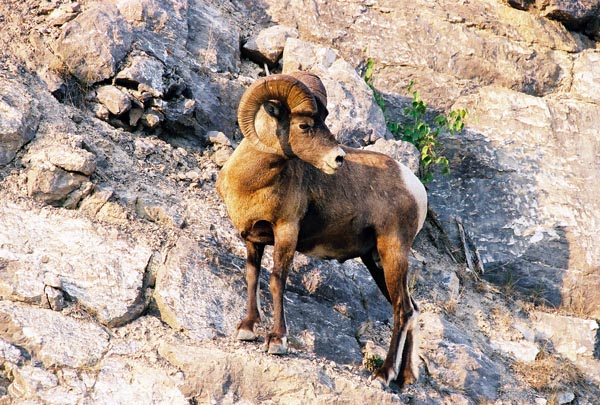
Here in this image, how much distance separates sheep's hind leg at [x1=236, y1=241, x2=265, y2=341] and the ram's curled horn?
1124 millimetres

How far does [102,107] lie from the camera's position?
34.6 feet

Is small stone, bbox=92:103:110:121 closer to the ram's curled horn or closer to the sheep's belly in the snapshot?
the ram's curled horn

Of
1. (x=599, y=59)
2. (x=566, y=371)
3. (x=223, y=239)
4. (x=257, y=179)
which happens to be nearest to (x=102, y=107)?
(x=223, y=239)

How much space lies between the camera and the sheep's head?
25.2ft

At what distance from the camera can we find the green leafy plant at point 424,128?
12680 millimetres

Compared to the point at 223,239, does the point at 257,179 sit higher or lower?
higher

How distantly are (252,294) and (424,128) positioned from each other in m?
5.48

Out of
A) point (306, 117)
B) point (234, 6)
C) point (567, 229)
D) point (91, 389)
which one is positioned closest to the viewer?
point (91, 389)

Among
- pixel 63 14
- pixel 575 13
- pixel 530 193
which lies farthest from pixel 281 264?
pixel 575 13

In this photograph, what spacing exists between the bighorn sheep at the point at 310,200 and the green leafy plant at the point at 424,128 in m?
3.42

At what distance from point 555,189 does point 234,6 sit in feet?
19.2

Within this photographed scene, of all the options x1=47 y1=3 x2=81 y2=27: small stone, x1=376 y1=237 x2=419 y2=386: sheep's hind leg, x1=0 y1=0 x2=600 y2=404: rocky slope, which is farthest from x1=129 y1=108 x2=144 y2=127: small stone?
x1=376 y1=237 x2=419 y2=386: sheep's hind leg

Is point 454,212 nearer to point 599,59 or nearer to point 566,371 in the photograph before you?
point 566,371

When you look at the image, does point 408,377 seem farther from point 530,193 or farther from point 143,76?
point 530,193
